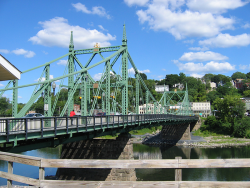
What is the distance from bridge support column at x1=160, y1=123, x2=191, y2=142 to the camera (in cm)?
6756

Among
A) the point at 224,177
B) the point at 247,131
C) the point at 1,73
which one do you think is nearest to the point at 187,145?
the point at 247,131

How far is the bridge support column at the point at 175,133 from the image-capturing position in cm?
6756

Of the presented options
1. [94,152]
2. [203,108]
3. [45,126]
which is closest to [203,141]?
[94,152]

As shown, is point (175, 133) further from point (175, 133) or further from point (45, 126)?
point (45, 126)

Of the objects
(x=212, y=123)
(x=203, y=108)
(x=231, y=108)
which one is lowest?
(x=212, y=123)

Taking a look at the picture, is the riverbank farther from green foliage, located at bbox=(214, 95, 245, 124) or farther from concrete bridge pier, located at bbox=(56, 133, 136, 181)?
concrete bridge pier, located at bbox=(56, 133, 136, 181)

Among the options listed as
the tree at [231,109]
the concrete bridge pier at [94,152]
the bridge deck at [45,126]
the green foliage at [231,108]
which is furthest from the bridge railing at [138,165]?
the green foliage at [231,108]

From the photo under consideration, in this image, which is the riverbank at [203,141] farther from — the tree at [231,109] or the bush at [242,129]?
the tree at [231,109]

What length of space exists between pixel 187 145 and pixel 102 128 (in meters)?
45.0

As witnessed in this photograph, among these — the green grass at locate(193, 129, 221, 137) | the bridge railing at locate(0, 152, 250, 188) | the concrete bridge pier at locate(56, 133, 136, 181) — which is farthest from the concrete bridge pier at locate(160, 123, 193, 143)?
the bridge railing at locate(0, 152, 250, 188)

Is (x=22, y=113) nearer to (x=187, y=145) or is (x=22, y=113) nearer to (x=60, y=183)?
(x=60, y=183)

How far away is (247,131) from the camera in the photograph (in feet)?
224

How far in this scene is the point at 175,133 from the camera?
229ft

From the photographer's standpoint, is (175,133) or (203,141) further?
(175,133)
